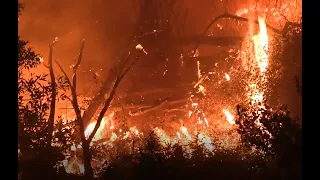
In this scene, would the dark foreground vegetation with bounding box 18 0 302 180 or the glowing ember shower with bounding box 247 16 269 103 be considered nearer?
the dark foreground vegetation with bounding box 18 0 302 180

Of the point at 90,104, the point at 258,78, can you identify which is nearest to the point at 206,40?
the point at 258,78

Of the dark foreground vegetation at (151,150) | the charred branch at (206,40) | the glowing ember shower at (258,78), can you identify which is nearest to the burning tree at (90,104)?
the dark foreground vegetation at (151,150)

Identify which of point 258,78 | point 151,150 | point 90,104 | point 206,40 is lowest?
point 151,150

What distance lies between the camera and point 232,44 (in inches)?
1315

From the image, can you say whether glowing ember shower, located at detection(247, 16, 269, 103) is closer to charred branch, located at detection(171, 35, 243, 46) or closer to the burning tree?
charred branch, located at detection(171, 35, 243, 46)

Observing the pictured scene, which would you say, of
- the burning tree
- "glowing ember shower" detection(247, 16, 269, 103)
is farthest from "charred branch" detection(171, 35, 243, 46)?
the burning tree

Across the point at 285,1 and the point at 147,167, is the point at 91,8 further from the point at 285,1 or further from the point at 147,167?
the point at 147,167

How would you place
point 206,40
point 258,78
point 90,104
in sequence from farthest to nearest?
point 206,40 → point 258,78 → point 90,104

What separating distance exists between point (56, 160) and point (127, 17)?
769 inches

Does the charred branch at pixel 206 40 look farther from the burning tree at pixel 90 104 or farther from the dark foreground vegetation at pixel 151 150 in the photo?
the dark foreground vegetation at pixel 151 150

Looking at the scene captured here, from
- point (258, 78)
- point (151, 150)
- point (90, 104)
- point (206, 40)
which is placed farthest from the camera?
point (206, 40)

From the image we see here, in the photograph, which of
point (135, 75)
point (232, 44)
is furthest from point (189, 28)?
point (135, 75)

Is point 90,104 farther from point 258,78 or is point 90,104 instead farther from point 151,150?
point 258,78

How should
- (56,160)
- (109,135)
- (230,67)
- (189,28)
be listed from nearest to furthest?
(56,160), (109,135), (230,67), (189,28)
